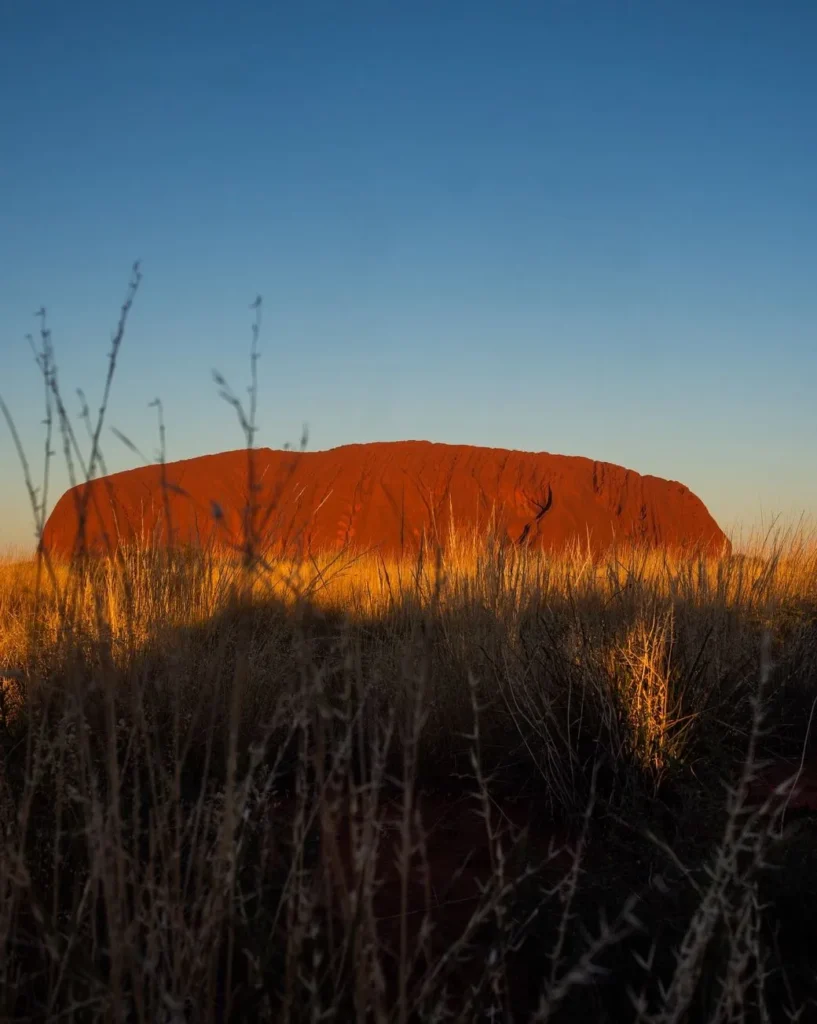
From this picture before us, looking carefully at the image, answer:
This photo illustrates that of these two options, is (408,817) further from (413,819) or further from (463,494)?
(463,494)

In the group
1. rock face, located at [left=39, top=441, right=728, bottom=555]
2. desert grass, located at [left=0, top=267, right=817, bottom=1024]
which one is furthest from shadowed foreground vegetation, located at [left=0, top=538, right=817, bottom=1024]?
rock face, located at [left=39, top=441, right=728, bottom=555]

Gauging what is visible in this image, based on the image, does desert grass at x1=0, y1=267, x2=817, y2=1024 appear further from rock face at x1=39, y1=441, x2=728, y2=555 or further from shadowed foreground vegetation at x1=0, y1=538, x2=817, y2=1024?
rock face at x1=39, y1=441, x2=728, y2=555

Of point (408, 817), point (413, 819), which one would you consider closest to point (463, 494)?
point (413, 819)

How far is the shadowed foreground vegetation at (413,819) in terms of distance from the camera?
128 cm

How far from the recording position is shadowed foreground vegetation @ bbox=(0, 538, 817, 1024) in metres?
1.28

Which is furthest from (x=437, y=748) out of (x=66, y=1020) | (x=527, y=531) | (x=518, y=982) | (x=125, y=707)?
(x=527, y=531)

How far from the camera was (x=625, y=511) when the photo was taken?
1432 cm

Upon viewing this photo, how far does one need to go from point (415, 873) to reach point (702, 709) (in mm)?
1415

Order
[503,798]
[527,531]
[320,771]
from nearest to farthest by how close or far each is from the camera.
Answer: [320,771] < [503,798] < [527,531]

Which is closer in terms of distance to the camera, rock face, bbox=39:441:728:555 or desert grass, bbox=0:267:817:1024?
desert grass, bbox=0:267:817:1024

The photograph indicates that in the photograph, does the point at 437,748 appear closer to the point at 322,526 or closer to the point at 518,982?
the point at 518,982

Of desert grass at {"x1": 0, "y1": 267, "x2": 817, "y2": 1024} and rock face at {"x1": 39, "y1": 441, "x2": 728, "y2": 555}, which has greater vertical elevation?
rock face at {"x1": 39, "y1": 441, "x2": 728, "y2": 555}

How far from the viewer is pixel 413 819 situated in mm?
2715

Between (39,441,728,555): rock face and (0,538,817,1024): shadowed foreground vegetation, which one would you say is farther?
(39,441,728,555): rock face
